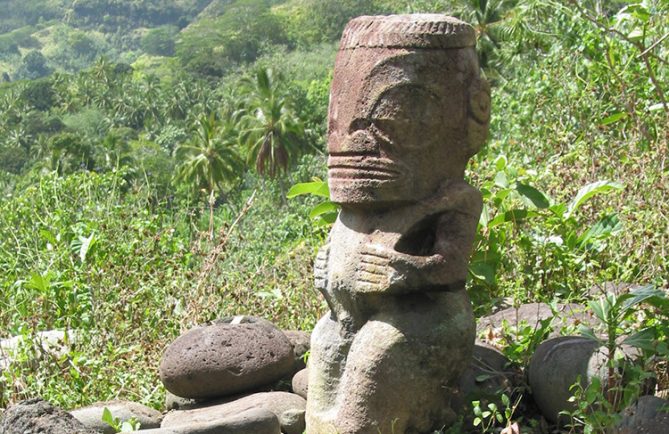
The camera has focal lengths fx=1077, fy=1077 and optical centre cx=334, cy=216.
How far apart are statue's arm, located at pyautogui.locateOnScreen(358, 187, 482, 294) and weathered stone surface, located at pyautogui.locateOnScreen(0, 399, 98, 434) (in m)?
1.66


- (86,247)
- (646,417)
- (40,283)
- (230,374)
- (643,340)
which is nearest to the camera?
(646,417)

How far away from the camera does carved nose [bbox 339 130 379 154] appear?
17.6 ft

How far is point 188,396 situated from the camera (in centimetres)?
660

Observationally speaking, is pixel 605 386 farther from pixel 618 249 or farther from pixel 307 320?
pixel 307 320

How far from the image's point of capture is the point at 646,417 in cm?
490

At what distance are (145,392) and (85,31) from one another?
484 ft

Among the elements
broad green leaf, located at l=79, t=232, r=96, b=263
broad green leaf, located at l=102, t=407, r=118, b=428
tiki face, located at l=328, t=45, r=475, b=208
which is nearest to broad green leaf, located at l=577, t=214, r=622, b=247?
tiki face, located at l=328, t=45, r=475, b=208

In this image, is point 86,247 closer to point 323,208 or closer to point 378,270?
point 323,208

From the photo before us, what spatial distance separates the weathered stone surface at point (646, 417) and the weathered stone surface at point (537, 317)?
1.18 m

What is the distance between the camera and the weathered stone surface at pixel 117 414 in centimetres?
623

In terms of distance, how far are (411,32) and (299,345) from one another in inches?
102

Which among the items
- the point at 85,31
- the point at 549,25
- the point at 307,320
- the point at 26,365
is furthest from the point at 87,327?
the point at 85,31

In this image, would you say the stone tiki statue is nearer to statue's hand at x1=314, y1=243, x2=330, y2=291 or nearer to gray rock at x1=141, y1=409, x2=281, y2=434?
statue's hand at x1=314, y1=243, x2=330, y2=291

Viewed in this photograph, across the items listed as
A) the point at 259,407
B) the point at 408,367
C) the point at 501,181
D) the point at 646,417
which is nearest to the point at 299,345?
the point at 259,407
